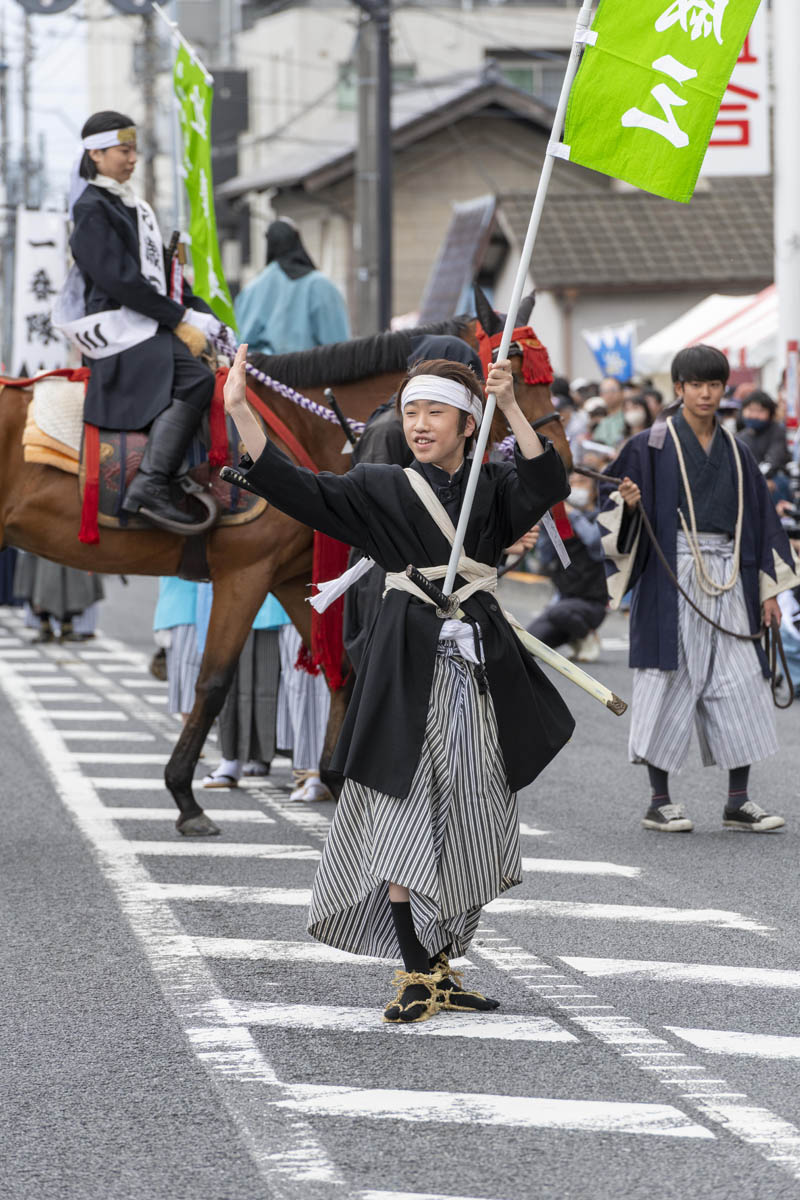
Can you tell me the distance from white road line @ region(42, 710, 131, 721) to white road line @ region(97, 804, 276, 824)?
3.32 metres

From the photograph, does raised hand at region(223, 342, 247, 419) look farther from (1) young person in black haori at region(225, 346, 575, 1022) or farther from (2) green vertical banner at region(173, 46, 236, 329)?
(2) green vertical banner at region(173, 46, 236, 329)

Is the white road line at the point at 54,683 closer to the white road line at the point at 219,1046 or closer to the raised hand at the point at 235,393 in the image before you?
the white road line at the point at 219,1046

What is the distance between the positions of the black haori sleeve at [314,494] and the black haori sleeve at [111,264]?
3.29m

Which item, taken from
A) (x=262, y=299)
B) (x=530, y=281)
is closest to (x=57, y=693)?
(x=262, y=299)

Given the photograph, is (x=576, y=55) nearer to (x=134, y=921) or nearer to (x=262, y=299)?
(x=134, y=921)

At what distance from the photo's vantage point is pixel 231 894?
7.18m

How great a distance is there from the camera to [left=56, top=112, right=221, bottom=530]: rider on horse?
8.50m

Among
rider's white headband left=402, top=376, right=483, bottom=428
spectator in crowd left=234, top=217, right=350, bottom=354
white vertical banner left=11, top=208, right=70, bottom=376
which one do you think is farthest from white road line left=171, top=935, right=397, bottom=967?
white vertical banner left=11, top=208, right=70, bottom=376

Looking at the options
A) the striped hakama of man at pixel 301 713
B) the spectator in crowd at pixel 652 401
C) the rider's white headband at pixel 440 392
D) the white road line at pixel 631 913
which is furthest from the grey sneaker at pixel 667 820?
the spectator in crowd at pixel 652 401

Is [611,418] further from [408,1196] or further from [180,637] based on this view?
[408,1196]

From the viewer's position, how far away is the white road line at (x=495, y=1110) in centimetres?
450

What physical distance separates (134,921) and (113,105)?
74579 millimetres

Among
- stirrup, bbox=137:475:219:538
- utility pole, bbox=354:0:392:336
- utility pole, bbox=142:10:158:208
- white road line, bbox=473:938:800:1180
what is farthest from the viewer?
utility pole, bbox=142:10:158:208

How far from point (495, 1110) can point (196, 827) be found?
393cm
